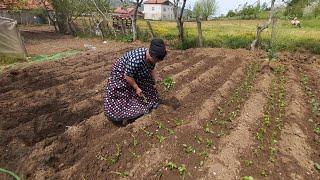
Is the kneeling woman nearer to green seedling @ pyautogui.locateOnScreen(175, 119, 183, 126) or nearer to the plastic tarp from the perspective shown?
green seedling @ pyautogui.locateOnScreen(175, 119, 183, 126)

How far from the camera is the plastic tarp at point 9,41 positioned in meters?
11.8

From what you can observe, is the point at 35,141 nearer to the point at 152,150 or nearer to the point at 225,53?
the point at 152,150

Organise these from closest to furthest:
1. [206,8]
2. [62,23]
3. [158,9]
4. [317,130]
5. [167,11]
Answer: [317,130], [62,23], [206,8], [158,9], [167,11]

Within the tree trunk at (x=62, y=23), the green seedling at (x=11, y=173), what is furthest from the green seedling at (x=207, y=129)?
the tree trunk at (x=62, y=23)

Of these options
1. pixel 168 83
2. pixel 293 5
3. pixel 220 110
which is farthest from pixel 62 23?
pixel 220 110

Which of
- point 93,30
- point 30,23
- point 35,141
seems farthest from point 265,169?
point 30,23

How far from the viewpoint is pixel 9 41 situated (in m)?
12.0

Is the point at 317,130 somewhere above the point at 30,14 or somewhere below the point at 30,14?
below

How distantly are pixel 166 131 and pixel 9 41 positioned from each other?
8.84m

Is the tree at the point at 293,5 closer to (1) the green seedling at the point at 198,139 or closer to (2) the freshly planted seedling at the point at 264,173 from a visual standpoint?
(1) the green seedling at the point at 198,139

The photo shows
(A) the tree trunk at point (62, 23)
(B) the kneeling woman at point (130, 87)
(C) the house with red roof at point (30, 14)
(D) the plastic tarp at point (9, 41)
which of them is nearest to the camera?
(B) the kneeling woman at point (130, 87)

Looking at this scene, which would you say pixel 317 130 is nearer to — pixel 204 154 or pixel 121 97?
pixel 204 154

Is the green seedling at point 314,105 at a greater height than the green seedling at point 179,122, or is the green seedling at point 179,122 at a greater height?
the green seedling at point 179,122

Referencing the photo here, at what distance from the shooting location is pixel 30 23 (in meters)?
37.4
